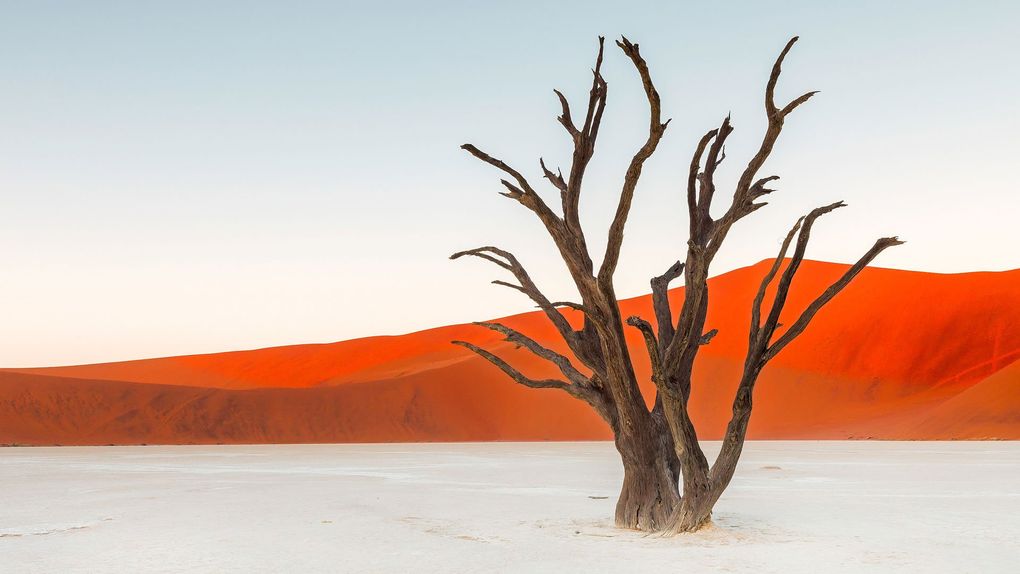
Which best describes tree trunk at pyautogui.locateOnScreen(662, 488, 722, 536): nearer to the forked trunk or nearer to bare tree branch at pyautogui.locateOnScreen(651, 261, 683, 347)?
the forked trunk

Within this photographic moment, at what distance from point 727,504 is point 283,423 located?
4365 centimetres

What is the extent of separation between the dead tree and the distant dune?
39.0 metres

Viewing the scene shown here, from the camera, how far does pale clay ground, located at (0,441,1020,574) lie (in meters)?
7.61

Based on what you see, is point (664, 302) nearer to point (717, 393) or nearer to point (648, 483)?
point (648, 483)

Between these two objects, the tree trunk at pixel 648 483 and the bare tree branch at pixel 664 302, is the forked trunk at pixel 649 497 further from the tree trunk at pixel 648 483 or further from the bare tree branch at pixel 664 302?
the bare tree branch at pixel 664 302

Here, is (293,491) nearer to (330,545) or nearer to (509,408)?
(330,545)

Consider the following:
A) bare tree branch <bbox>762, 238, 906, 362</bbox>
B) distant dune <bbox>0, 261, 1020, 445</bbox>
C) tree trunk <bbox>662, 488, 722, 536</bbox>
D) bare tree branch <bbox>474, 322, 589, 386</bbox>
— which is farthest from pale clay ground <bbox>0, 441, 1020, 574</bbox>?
distant dune <bbox>0, 261, 1020, 445</bbox>

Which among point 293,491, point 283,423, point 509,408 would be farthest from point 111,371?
point 293,491

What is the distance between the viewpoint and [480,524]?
10219 millimetres

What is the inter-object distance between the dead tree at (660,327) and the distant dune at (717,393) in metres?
39.0

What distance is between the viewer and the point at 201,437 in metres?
49.6

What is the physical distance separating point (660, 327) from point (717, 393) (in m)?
45.3

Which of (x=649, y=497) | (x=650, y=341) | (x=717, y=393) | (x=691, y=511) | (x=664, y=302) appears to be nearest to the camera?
(x=650, y=341)

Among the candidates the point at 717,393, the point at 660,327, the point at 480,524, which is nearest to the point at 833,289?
the point at 660,327
